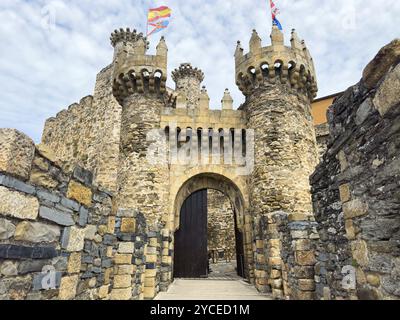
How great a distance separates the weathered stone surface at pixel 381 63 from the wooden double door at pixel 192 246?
7.86 meters

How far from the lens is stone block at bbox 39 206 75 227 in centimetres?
213

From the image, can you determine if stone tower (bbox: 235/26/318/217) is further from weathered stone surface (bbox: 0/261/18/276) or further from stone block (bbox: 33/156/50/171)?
weathered stone surface (bbox: 0/261/18/276)

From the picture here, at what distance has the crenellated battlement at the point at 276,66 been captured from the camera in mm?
8781

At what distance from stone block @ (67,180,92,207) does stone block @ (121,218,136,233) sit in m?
2.01

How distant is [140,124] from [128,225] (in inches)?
186

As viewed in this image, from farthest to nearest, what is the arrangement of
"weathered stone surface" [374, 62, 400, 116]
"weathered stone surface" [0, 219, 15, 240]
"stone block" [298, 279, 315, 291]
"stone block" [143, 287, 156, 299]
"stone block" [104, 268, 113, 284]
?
"stone block" [143, 287, 156, 299], "stone block" [298, 279, 315, 291], "stone block" [104, 268, 113, 284], "weathered stone surface" [0, 219, 15, 240], "weathered stone surface" [374, 62, 400, 116]

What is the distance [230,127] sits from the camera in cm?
926

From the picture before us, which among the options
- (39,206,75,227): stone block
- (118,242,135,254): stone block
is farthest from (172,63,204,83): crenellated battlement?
(39,206,75,227): stone block

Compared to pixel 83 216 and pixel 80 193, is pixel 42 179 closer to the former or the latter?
pixel 80 193

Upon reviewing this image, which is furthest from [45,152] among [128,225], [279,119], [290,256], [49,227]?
[279,119]

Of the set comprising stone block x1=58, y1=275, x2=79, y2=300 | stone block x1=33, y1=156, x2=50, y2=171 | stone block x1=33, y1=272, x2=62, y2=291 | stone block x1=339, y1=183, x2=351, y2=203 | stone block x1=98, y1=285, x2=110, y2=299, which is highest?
stone block x1=33, y1=156, x2=50, y2=171

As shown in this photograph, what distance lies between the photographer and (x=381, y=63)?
1.77m

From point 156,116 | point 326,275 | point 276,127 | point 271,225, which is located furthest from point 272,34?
point 326,275
